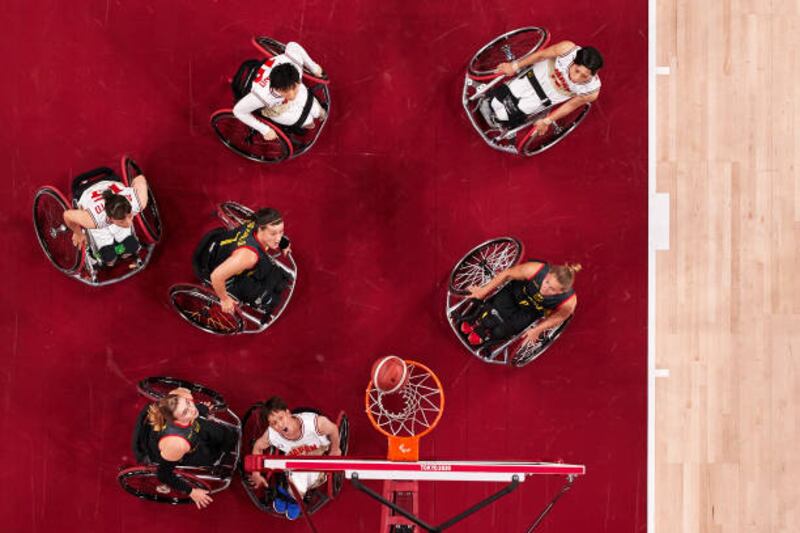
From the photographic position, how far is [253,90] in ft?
19.8

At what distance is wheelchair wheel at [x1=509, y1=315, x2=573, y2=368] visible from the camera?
6.58 metres

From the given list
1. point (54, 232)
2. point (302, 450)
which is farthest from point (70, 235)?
point (302, 450)

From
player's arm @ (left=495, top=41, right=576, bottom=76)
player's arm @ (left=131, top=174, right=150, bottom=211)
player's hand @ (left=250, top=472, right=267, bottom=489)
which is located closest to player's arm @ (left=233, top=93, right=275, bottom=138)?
player's arm @ (left=131, top=174, right=150, bottom=211)

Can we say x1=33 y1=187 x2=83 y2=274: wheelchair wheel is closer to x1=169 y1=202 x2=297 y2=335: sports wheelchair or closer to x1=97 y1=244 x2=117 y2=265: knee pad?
x1=97 y1=244 x2=117 y2=265: knee pad

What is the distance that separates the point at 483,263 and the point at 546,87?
1.78 metres

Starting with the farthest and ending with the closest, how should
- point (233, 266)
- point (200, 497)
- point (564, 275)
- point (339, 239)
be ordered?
point (339, 239) < point (200, 497) < point (233, 266) < point (564, 275)

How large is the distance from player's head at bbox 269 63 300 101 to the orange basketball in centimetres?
252

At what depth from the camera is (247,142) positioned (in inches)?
267

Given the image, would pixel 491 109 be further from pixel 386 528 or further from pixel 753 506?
pixel 753 506

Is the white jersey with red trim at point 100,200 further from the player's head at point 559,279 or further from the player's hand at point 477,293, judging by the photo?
the player's head at point 559,279

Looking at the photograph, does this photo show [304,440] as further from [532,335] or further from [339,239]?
[532,335]

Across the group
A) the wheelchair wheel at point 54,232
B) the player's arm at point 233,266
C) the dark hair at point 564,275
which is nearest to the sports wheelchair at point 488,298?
the dark hair at point 564,275

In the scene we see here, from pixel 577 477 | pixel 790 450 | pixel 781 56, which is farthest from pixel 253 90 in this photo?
pixel 790 450

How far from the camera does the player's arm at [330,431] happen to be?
6.18 metres
